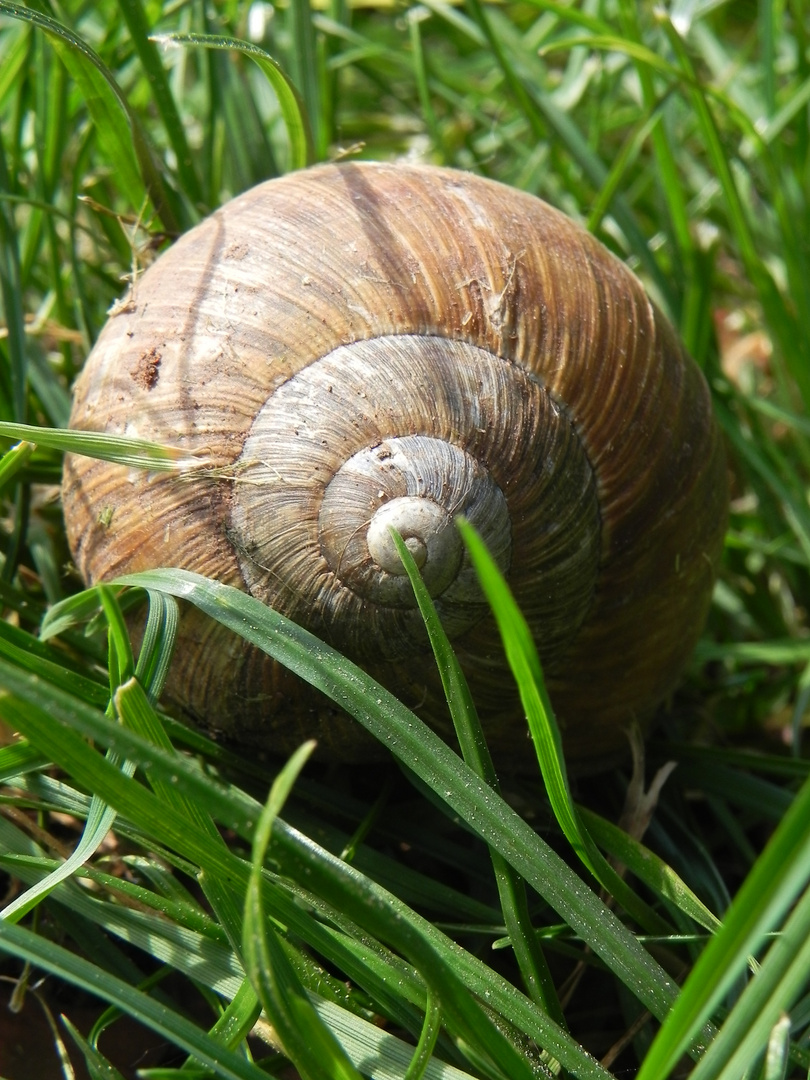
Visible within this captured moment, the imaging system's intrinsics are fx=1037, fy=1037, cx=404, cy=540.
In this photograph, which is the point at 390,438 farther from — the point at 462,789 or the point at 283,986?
the point at 283,986

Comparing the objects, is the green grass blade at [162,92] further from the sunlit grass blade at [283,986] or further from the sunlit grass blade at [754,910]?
the sunlit grass blade at [754,910]

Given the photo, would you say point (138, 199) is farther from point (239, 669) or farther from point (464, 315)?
point (239, 669)

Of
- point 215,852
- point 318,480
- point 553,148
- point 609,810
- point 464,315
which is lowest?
point 609,810

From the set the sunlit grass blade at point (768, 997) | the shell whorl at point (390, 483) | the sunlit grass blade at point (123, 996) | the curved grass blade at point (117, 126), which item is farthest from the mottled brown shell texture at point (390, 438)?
the sunlit grass blade at point (768, 997)

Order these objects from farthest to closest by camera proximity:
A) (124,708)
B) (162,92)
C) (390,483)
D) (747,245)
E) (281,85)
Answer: (747,245) < (162,92) < (281,85) < (390,483) < (124,708)

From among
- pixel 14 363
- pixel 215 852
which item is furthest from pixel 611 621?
pixel 14 363

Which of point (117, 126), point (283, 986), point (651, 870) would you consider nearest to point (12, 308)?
point (117, 126)

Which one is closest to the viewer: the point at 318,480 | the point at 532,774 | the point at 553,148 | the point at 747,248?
the point at 318,480

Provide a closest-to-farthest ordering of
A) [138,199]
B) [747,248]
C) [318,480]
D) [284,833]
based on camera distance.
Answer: [284,833], [318,480], [138,199], [747,248]
